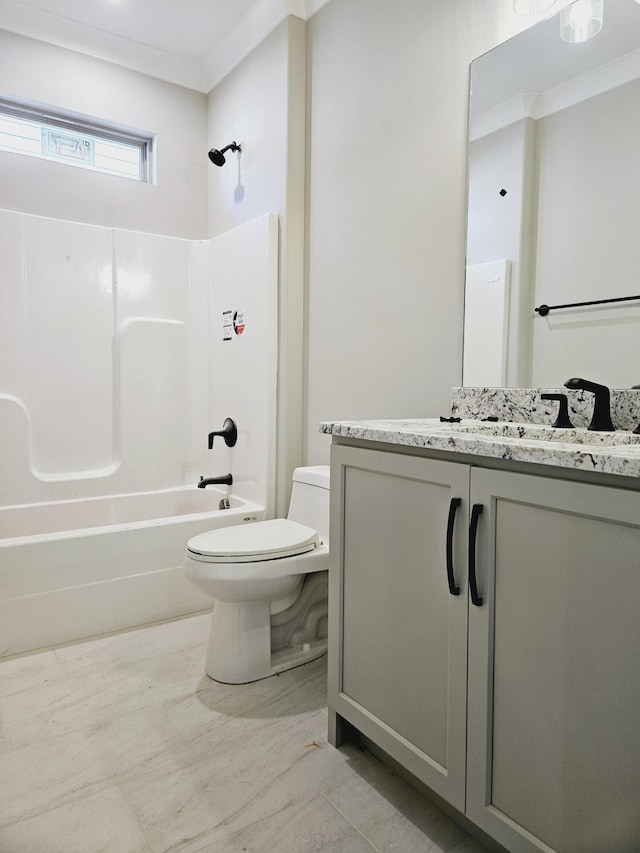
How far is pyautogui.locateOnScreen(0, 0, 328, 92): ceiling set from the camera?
2.70 metres

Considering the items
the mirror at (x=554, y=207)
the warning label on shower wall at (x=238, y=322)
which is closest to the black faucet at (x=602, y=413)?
the mirror at (x=554, y=207)

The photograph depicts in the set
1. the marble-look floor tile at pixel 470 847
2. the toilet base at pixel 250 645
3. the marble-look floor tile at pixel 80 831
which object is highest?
the toilet base at pixel 250 645

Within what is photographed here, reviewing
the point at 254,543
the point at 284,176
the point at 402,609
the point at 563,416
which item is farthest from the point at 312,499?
the point at 284,176

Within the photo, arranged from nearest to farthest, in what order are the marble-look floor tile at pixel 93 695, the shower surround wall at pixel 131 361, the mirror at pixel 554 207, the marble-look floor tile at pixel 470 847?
the marble-look floor tile at pixel 470 847, the mirror at pixel 554 207, the marble-look floor tile at pixel 93 695, the shower surround wall at pixel 131 361

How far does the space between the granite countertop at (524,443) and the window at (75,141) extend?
7.96 ft

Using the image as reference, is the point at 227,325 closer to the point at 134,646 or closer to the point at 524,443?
the point at 134,646

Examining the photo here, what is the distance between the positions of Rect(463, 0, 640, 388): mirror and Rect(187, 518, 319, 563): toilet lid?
808mm

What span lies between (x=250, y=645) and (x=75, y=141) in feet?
8.98

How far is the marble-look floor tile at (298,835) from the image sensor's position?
1.27 meters

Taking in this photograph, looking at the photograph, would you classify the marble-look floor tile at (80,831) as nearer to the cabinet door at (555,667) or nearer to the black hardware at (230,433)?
the cabinet door at (555,667)

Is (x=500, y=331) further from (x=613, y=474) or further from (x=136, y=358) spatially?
(x=136, y=358)

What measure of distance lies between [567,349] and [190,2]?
7.93 feet

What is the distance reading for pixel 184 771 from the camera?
1522 millimetres

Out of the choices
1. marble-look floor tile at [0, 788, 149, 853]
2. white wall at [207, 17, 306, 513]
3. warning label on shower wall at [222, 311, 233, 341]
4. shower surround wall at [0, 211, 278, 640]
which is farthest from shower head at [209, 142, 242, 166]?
marble-look floor tile at [0, 788, 149, 853]
